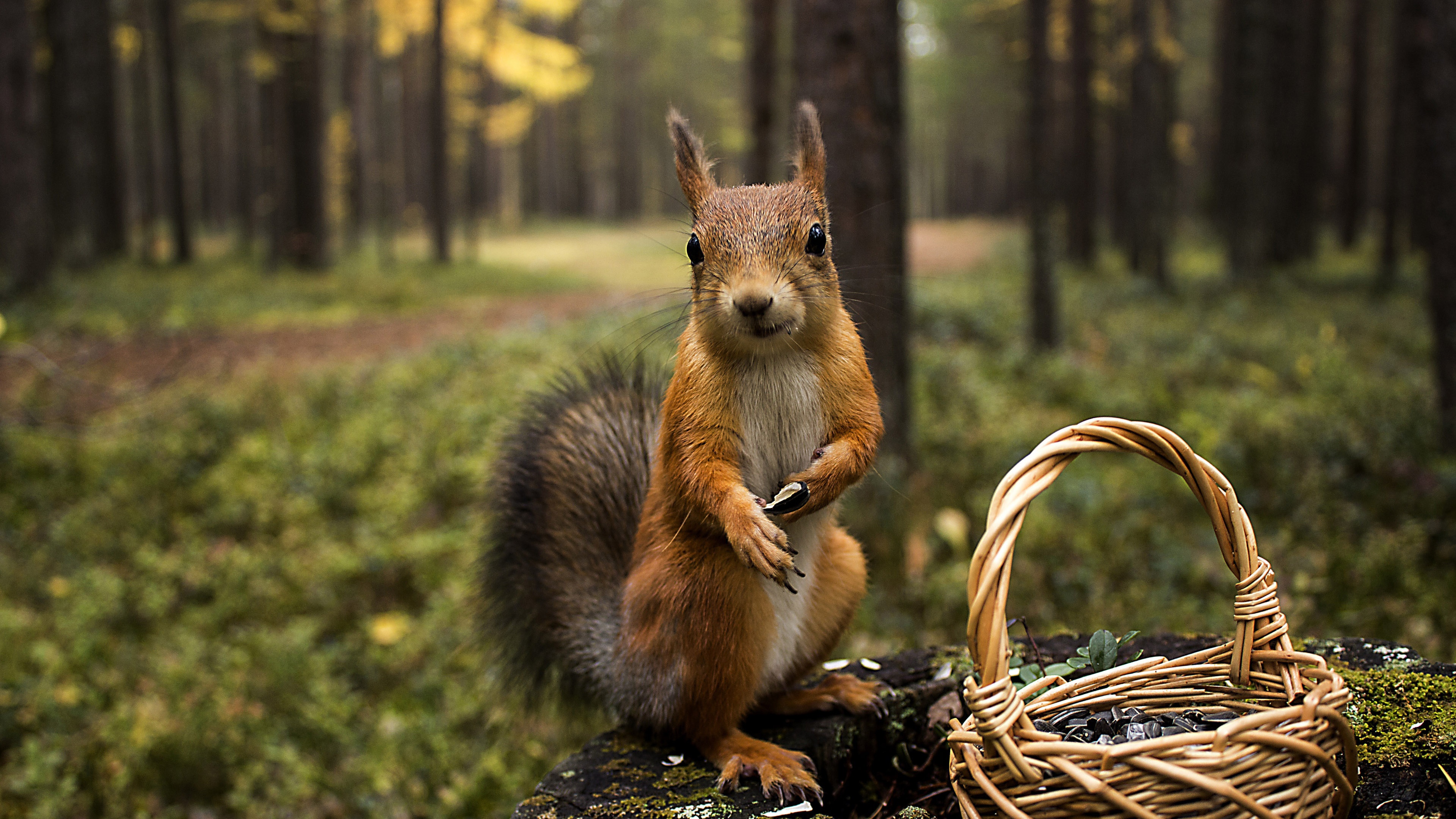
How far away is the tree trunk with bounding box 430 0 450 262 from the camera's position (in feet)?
45.6

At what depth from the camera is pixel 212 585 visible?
450cm

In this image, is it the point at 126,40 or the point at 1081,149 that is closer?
the point at 1081,149

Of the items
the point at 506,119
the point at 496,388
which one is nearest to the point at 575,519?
the point at 496,388

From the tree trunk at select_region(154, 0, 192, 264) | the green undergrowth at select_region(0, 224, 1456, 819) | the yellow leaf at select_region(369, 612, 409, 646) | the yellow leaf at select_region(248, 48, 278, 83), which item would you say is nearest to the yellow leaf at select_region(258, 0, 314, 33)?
the yellow leaf at select_region(248, 48, 278, 83)

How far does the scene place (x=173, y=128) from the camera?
14.3 m

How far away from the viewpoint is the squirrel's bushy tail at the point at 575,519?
7.09ft

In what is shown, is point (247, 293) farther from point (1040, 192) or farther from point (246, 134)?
point (246, 134)

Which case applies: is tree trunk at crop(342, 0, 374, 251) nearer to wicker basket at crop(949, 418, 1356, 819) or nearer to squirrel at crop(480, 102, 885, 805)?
squirrel at crop(480, 102, 885, 805)

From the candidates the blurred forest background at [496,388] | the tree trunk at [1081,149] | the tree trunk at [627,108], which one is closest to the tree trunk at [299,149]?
the blurred forest background at [496,388]

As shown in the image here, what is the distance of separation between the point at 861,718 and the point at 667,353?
157 inches

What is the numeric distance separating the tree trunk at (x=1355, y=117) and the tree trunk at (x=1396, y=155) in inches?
15.4

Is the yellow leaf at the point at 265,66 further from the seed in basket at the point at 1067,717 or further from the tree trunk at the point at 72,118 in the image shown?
the seed in basket at the point at 1067,717

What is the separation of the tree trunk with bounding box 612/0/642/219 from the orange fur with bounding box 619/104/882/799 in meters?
29.8

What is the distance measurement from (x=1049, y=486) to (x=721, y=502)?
1.79 ft
